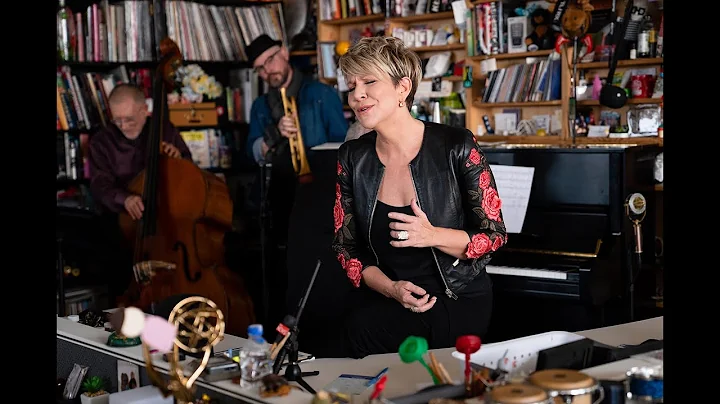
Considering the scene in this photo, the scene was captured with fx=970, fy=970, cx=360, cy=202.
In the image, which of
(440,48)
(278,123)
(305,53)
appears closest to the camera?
(278,123)

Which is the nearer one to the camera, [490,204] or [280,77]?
[490,204]

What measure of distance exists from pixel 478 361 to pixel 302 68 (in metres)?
5.25

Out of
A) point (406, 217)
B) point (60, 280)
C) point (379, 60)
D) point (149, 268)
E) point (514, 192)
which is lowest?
point (60, 280)

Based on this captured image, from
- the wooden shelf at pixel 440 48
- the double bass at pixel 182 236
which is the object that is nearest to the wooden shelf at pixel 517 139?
the wooden shelf at pixel 440 48

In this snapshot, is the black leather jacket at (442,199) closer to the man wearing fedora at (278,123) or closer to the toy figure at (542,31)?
the man wearing fedora at (278,123)

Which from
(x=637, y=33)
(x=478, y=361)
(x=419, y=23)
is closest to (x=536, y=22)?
(x=637, y=33)

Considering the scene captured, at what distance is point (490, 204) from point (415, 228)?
242mm

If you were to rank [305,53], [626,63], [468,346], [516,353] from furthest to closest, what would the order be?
1. [305,53]
2. [626,63]
3. [516,353]
4. [468,346]

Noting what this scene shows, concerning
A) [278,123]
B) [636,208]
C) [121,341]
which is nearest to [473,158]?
[121,341]

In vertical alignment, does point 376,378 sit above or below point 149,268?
above

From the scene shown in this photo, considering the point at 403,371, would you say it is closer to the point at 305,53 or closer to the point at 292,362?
the point at 292,362

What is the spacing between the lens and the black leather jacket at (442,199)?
268 centimetres

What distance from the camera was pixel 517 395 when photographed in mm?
1598
